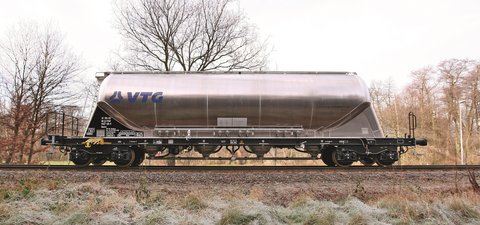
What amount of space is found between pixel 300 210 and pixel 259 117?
6.31 meters

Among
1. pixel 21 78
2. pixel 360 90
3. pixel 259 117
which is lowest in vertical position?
pixel 259 117

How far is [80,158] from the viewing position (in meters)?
12.5

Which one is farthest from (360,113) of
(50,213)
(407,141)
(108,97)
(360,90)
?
(50,213)

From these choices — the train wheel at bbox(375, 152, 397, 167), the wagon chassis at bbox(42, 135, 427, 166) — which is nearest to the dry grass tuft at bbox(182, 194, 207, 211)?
the wagon chassis at bbox(42, 135, 427, 166)

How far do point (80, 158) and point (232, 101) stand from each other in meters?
6.25

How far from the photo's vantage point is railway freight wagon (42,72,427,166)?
40.1ft

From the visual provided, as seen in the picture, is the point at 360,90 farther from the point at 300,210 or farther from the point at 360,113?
the point at 300,210

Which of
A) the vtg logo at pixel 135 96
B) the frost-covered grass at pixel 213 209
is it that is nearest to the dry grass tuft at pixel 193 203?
the frost-covered grass at pixel 213 209

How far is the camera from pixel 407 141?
12.5 metres

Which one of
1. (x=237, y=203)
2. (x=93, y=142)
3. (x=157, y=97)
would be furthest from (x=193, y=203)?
(x=93, y=142)

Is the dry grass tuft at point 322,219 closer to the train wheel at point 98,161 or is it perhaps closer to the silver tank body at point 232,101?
the silver tank body at point 232,101

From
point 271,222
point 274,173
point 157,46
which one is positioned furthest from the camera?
point 157,46

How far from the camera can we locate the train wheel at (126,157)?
12336 mm

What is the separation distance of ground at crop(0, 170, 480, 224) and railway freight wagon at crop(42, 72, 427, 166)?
9.33 feet
